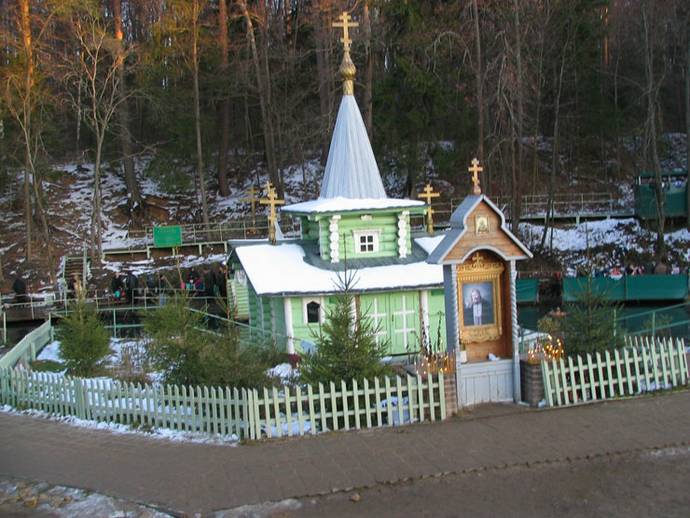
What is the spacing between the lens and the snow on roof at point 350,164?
61.2 feet

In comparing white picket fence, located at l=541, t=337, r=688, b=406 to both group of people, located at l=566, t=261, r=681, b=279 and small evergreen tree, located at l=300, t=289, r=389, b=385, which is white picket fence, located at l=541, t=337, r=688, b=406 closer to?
small evergreen tree, located at l=300, t=289, r=389, b=385

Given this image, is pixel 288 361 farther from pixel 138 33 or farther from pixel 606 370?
pixel 138 33

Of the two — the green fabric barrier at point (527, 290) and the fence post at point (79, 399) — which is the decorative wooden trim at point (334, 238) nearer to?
the fence post at point (79, 399)

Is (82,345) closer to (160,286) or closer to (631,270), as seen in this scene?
(160,286)

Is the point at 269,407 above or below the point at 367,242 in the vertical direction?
below

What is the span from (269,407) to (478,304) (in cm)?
380

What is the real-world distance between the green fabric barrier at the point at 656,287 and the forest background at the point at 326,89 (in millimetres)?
3765

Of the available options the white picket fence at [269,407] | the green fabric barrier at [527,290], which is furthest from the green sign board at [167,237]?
the white picket fence at [269,407]

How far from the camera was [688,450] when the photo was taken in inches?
352

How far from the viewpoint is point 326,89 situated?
37719 millimetres

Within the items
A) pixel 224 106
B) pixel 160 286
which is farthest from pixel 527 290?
pixel 224 106

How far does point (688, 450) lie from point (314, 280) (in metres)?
9.69

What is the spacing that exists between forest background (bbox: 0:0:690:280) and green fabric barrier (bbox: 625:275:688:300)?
3765 millimetres

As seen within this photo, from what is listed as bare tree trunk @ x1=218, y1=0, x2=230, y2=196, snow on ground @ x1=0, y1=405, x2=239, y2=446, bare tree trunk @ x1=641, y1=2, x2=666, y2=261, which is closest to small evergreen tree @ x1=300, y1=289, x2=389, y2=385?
snow on ground @ x1=0, y1=405, x2=239, y2=446
